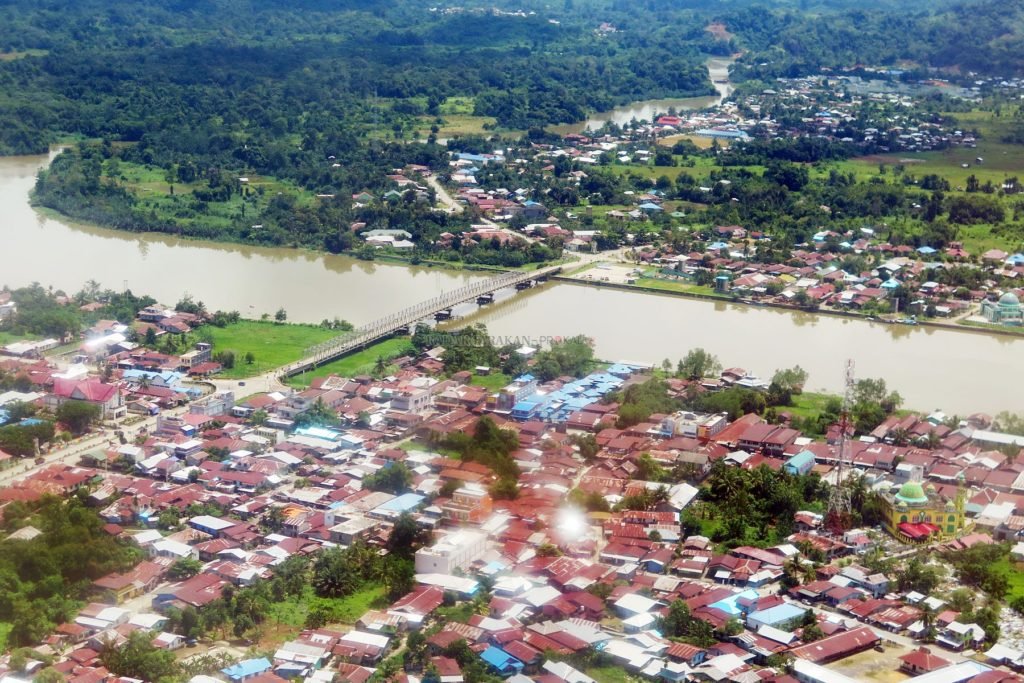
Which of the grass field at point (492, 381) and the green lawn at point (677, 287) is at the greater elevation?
the green lawn at point (677, 287)

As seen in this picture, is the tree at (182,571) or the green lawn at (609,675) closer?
the green lawn at (609,675)

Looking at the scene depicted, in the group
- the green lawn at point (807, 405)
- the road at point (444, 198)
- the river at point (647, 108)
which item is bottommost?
the green lawn at point (807, 405)

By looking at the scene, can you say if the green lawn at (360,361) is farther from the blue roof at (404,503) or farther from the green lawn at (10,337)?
the blue roof at (404,503)

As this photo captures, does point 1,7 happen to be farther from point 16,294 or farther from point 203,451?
point 203,451

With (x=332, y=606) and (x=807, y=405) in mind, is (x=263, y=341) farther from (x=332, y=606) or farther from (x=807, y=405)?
(x=332, y=606)

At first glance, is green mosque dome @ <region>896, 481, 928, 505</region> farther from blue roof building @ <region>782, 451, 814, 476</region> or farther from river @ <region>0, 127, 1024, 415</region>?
river @ <region>0, 127, 1024, 415</region>

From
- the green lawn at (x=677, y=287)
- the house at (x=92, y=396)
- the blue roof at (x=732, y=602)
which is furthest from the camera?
the green lawn at (x=677, y=287)

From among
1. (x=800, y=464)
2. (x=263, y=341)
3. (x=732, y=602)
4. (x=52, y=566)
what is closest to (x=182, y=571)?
(x=52, y=566)

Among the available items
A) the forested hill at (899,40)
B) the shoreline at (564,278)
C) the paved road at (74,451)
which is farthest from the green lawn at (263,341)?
the forested hill at (899,40)
